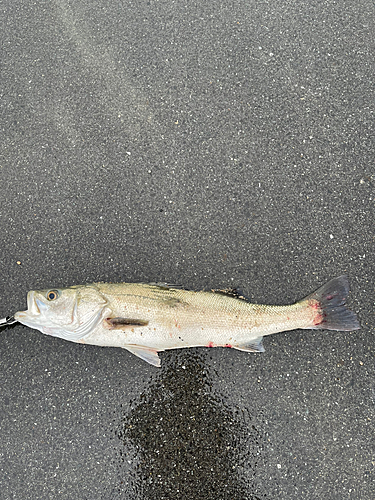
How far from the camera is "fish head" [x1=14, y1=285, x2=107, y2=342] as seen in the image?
10.2 ft

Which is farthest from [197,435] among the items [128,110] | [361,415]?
[128,110]

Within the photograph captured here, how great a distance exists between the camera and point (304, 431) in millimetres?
3521

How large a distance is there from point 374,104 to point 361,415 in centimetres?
366

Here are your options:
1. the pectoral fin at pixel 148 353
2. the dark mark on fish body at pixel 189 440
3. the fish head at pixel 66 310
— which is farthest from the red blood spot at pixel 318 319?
the fish head at pixel 66 310

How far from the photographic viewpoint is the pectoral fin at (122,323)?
3064 mm

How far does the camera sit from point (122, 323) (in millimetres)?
3072

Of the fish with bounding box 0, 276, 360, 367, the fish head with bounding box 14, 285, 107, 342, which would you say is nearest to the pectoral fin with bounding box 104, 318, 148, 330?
the fish with bounding box 0, 276, 360, 367

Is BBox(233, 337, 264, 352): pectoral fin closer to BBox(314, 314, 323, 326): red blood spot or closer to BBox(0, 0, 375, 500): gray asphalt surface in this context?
BBox(0, 0, 375, 500): gray asphalt surface

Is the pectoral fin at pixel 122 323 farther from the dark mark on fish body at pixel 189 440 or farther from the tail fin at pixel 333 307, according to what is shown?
the tail fin at pixel 333 307

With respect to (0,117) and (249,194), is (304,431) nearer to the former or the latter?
(249,194)

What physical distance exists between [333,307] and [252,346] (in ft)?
3.14

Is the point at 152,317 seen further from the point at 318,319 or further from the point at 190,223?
the point at 318,319

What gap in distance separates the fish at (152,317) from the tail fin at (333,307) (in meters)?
0.10

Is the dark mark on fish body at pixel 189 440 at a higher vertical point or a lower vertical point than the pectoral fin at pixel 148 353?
lower
